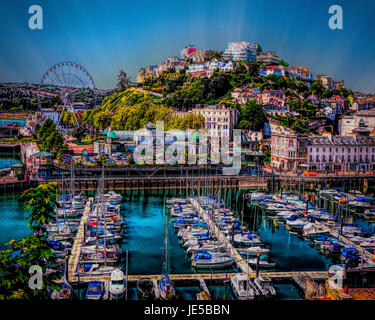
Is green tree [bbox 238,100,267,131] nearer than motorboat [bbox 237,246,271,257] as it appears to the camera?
No

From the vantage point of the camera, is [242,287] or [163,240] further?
[163,240]

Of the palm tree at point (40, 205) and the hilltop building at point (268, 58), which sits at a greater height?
the hilltop building at point (268, 58)

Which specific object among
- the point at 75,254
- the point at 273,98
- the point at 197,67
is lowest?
the point at 75,254

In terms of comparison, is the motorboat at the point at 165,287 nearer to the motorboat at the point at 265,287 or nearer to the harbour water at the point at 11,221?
the motorboat at the point at 265,287

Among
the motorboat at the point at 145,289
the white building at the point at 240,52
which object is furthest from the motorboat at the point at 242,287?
the white building at the point at 240,52

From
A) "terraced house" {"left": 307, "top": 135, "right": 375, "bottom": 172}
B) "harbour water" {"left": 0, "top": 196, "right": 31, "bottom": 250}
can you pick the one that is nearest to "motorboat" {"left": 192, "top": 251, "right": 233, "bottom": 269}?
"harbour water" {"left": 0, "top": 196, "right": 31, "bottom": 250}

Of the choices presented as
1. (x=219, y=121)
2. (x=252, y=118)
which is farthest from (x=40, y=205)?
(x=252, y=118)

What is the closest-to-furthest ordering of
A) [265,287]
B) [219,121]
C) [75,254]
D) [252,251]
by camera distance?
[265,287] < [75,254] < [252,251] < [219,121]

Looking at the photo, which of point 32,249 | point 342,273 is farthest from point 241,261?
point 32,249

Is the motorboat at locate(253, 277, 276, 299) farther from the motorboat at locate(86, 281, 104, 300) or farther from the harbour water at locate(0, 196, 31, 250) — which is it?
the harbour water at locate(0, 196, 31, 250)

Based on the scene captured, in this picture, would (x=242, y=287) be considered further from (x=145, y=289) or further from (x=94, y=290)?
(x=94, y=290)

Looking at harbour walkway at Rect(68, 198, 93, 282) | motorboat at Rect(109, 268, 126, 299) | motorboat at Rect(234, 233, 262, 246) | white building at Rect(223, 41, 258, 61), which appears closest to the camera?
motorboat at Rect(109, 268, 126, 299)

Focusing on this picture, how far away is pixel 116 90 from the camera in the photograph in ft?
195
